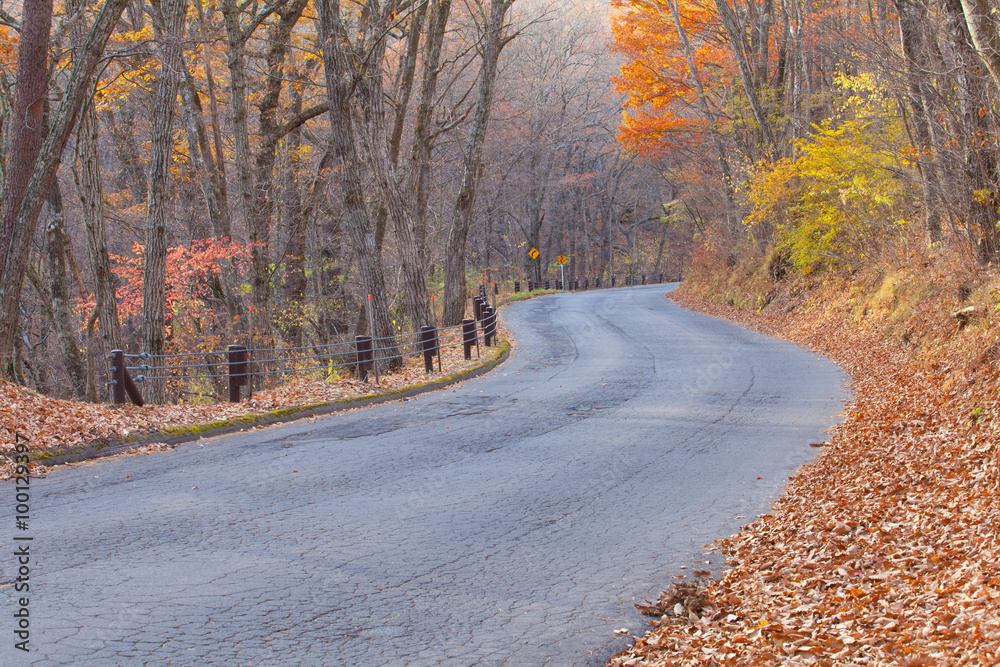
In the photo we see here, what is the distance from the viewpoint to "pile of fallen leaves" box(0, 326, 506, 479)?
919 centimetres

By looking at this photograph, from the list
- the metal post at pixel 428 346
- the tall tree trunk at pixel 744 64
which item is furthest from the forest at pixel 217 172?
the tall tree trunk at pixel 744 64

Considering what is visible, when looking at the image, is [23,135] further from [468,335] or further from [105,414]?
[468,335]

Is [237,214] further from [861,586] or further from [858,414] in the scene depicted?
[861,586]

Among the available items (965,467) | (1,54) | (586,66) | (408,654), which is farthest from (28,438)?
(586,66)

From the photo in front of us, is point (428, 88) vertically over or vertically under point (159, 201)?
over

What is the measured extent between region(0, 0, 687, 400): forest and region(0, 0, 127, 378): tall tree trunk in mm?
28

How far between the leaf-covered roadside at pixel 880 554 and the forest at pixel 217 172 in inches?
410

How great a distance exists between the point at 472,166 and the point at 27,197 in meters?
14.0

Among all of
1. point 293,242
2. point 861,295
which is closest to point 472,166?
point 293,242

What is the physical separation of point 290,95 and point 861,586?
2326cm

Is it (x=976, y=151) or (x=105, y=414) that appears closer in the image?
(x=105, y=414)

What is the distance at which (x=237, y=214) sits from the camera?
101 ft

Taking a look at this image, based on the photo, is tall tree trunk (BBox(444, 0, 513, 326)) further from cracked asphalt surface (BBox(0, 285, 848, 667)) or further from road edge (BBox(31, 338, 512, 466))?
cracked asphalt surface (BBox(0, 285, 848, 667))

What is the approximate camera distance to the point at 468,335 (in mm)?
19891
